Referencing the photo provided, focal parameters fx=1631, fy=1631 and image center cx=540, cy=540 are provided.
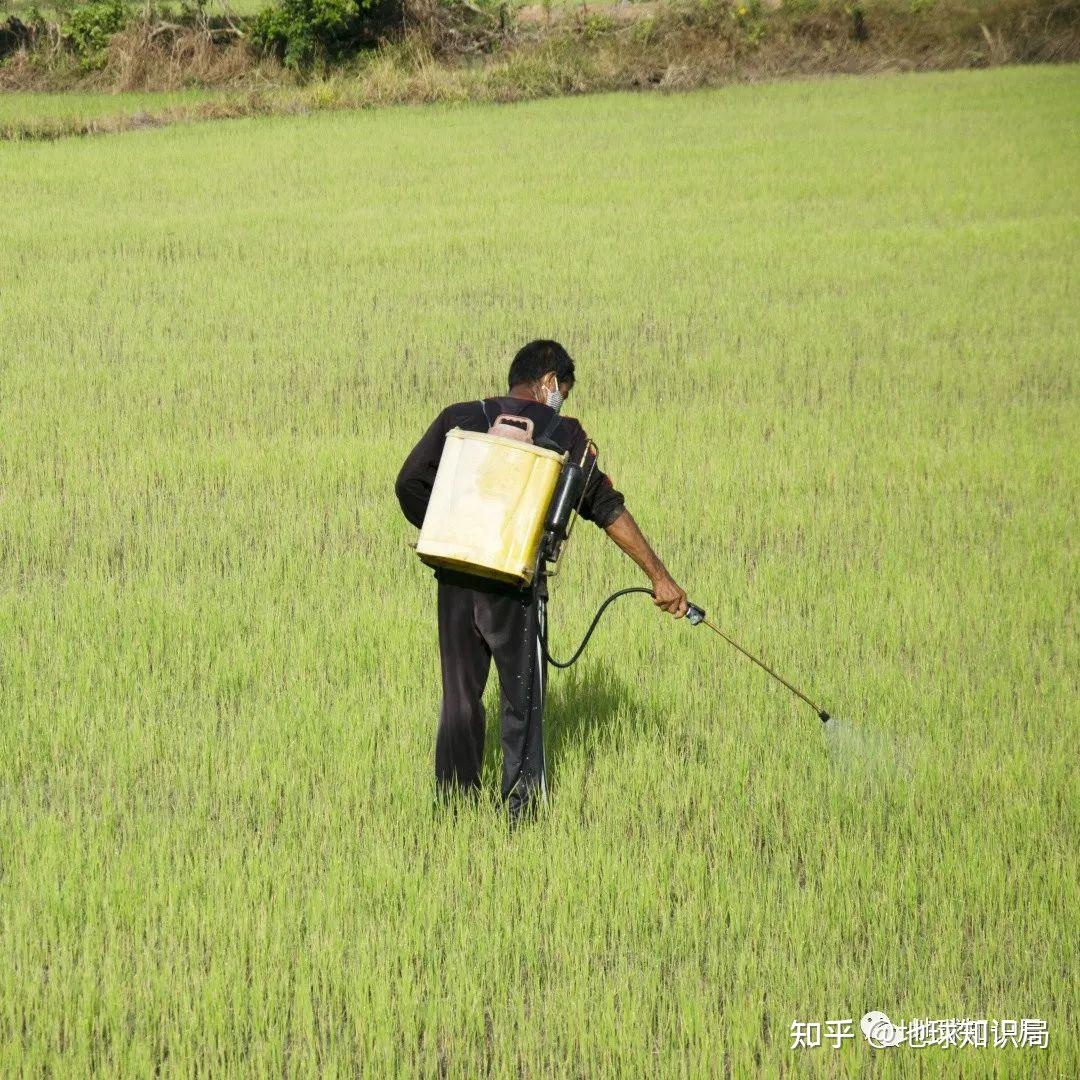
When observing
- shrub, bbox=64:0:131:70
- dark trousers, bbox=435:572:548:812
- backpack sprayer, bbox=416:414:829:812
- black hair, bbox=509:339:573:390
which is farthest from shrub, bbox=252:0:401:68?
backpack sprayer, bbox=416:414:829:812

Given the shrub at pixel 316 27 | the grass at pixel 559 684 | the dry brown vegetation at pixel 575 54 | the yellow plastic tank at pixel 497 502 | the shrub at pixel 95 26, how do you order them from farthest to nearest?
the shrub at pixel 95 26
the shrub at pixel 316 27
the dry brown vegetation at pixel 575 54
the yellow plastic tank at pixel 497 502
the grass at pixel 559 684

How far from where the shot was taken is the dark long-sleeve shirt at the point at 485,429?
3611mm

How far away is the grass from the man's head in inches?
41.3

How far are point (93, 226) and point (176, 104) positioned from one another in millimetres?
8566

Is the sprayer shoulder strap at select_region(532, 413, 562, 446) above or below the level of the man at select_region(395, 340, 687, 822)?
above

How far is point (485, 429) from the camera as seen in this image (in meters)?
3.62

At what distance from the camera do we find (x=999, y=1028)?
3160 mm

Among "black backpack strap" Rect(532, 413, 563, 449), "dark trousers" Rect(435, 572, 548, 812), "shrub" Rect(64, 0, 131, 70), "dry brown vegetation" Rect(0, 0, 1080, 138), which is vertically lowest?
"dark trousers" Rect(435, 572, 548, 812)

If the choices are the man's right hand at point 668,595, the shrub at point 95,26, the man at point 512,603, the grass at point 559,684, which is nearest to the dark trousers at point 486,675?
the man at point 512,603

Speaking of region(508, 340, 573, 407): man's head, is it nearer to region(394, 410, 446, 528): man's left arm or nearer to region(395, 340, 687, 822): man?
region(395, 340, 687, 822): man

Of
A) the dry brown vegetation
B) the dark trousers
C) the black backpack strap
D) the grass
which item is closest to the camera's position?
the grass

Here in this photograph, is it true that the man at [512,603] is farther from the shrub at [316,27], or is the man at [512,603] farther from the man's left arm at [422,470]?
the shrub at [316,27]

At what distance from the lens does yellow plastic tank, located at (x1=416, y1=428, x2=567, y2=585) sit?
136 inches

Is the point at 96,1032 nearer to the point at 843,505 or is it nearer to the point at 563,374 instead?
the point at 563,374
